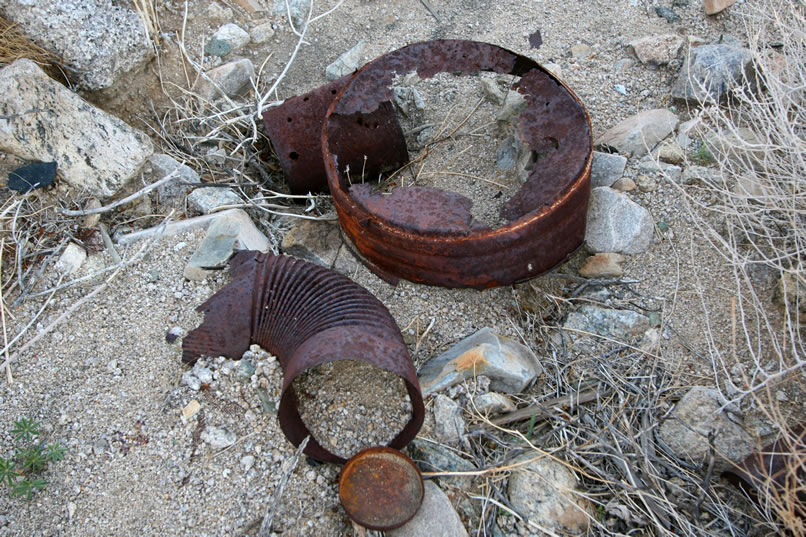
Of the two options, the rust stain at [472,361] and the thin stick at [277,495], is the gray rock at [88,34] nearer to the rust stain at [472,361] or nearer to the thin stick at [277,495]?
the thin stick at [277,495]

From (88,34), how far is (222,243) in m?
1.44

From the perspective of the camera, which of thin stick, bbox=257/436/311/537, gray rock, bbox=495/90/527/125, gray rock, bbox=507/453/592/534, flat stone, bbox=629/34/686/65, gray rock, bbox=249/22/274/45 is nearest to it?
thin stick, bbox=257/436/311/537

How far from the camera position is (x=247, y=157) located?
3480 millimetres

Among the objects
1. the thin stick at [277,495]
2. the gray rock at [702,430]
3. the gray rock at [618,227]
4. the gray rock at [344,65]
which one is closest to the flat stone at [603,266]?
the gray rock at [618,227]

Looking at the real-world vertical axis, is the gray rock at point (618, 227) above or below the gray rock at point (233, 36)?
below

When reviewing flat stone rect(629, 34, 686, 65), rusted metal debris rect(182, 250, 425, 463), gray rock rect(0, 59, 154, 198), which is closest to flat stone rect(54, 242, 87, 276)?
gray rock rect(0, 59, 154, 198)

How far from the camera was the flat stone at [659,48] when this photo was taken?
3584 mm

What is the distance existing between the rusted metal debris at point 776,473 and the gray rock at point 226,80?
3.22 metres

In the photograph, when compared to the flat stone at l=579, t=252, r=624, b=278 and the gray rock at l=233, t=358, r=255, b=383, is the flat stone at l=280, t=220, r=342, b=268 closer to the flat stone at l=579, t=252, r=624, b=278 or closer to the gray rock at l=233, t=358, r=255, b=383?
the gray rock at l=233, t=358, r=255, b=383

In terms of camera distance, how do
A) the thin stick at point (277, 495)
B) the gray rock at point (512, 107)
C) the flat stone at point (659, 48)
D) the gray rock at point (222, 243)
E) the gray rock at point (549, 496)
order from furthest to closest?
the flat stone at point (659, 48)
the gray rock at point (512, 107)
the gray rock at point (222, 243)
the gray rock at point (549, 496)
the thin stick at point (277, 495)

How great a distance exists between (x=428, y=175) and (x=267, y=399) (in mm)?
1574

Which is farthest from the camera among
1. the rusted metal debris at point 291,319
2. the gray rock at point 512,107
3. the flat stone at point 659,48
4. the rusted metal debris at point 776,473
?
the flat stone at point 659,48

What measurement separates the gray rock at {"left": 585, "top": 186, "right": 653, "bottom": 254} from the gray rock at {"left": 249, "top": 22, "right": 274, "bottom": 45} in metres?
2.41

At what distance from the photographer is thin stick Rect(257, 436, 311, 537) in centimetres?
202
